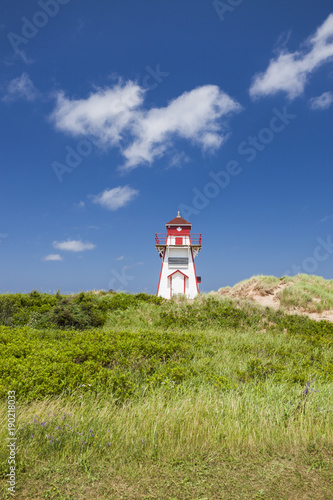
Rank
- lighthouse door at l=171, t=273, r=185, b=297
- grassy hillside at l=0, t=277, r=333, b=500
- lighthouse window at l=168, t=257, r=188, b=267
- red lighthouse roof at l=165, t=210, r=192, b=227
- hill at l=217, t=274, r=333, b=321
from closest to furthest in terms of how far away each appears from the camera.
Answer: grassy hillside at l=0, t=277, r=333, b=500, hill at l=217, t=274, r=333, b=321, lighthouse door at l=171, t=273, r=185, b=297, lighthouse window at l=168, t=257, r=188, b=267, red lighthouse roof at l=165, t=210, r=192, b=227

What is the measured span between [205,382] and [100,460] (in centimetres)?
326

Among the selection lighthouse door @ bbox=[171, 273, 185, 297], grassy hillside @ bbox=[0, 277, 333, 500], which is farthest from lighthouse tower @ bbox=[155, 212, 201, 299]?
grassy hillside @ bbox=[0, 277, 333, 500]

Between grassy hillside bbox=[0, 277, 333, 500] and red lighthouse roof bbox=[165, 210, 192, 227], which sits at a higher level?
red lighthouse roof bbox=[165, 210, 192, 227]

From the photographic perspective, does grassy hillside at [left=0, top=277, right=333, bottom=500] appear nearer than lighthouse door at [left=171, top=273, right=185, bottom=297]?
Yes

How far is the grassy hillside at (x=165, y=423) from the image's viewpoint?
348 cm

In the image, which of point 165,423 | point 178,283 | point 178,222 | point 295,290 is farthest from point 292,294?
point 165,423

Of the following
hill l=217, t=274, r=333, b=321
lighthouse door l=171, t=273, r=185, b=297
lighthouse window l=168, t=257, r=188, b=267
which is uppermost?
lighthouse window l=168, t=257, r=188, b=267

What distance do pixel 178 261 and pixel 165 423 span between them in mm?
25566

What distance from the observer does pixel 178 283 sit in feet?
96.6

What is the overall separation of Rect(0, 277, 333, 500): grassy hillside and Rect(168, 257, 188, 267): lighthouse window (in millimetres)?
20064

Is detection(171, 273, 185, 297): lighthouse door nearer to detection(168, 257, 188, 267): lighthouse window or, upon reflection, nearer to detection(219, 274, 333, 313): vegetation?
detection(168, 257, 188, 267): lighthouse window

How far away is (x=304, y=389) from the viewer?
599cm

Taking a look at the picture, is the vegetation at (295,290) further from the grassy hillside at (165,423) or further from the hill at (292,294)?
the grassy hillside at (165,423)

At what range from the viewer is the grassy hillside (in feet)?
11.4
